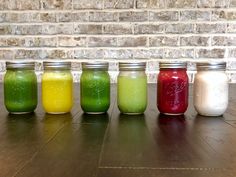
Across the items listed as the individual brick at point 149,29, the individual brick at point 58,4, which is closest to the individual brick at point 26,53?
the individual brick at point 58,4

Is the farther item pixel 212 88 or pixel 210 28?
pixel 210 28

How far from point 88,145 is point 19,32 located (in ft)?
6.25

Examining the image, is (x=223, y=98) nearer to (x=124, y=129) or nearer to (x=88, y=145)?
(x=124, y=129)

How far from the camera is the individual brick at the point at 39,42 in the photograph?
7.35 feet

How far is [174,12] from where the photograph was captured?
220cm

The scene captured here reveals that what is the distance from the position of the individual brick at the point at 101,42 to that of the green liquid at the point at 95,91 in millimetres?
1432

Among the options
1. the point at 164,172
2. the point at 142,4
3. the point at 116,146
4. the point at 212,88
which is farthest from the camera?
the point at 142,4

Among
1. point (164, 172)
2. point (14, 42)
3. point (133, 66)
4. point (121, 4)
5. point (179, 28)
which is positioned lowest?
point (164, 172)

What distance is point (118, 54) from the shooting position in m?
2.23

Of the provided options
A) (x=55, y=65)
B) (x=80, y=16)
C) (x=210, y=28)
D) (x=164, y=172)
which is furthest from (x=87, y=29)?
(x=164, y=172)

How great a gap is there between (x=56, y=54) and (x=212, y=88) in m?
1.61

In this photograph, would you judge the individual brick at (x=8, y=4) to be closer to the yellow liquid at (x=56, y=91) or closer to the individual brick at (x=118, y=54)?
the individual brick at (x=118, y=54)

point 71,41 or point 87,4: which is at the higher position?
point 87,4

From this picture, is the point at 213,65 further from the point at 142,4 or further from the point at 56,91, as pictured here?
the point at 142,4
